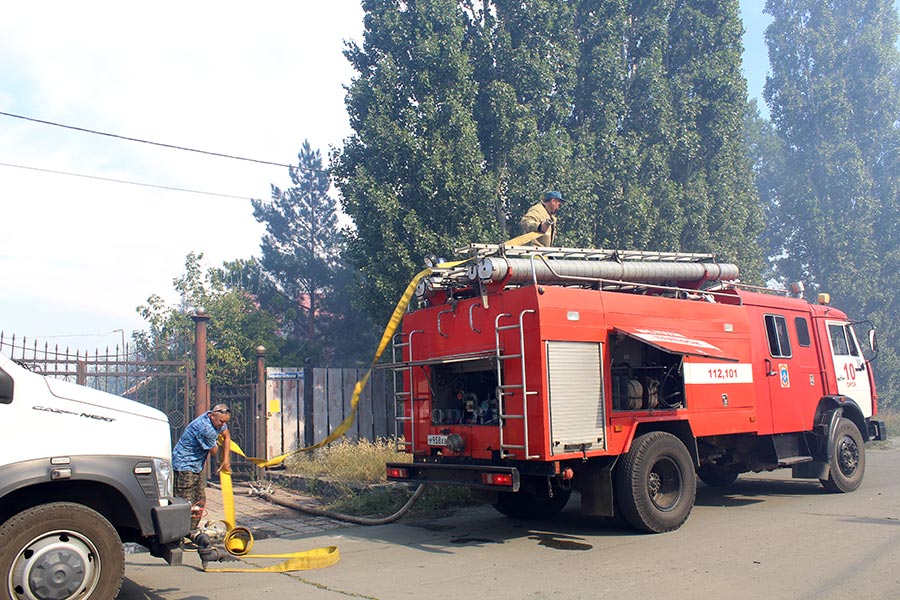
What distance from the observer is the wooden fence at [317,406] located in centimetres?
1395

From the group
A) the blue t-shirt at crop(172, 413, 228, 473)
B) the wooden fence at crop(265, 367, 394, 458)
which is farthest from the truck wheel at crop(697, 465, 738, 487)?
the blue t-shirt at crop(172, 413, 228, 473)

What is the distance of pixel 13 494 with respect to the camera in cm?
496

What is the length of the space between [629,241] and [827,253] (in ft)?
42.9

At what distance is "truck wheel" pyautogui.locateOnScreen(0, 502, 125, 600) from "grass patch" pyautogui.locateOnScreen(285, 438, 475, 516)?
5.04 metres

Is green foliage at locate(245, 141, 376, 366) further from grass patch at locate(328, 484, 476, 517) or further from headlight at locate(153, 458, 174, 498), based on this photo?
headlight at locate(153, 458, 174, 498)

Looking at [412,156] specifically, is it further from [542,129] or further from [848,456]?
[848,456]

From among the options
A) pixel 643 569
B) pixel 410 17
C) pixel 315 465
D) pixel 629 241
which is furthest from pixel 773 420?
pixel 410 17

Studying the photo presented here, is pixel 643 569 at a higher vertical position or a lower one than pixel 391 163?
lower

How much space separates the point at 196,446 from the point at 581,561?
4074mm

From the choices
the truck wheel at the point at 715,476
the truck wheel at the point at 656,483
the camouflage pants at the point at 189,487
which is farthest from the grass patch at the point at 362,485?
the truck wheel at the point at 715,476

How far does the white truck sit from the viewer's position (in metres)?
4.77

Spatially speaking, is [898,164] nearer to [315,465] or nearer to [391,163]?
[391,163]

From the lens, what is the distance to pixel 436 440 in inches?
335

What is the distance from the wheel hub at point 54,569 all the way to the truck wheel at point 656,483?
5.43 meters
